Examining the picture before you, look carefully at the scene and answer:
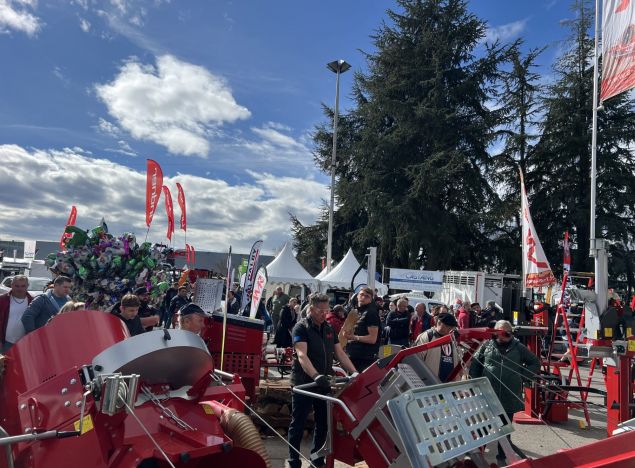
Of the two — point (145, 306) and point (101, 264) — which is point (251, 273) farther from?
point (101, 264)

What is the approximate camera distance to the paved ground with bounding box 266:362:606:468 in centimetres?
600

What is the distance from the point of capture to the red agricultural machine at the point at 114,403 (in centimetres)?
259

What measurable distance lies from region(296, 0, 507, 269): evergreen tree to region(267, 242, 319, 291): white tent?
Result: 10412mm

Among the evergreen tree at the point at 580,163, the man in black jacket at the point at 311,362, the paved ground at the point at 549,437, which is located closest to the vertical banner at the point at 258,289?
the paved ground at the point at 549,437

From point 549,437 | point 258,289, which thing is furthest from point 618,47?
point 258,289

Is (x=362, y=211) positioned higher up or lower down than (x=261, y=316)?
higher up

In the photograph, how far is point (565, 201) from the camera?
29938 mm

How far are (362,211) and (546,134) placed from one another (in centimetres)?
1198

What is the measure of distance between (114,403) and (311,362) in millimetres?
2531

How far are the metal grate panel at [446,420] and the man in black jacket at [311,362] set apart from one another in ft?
5.67

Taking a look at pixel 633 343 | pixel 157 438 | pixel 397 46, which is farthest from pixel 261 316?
pixel 397 46

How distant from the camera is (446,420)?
9.27 ft

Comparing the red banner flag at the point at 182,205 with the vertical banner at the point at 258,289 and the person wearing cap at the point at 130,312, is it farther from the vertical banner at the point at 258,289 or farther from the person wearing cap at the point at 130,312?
the person wearing cap at the point at 130,312

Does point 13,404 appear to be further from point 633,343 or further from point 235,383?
point 633,343
